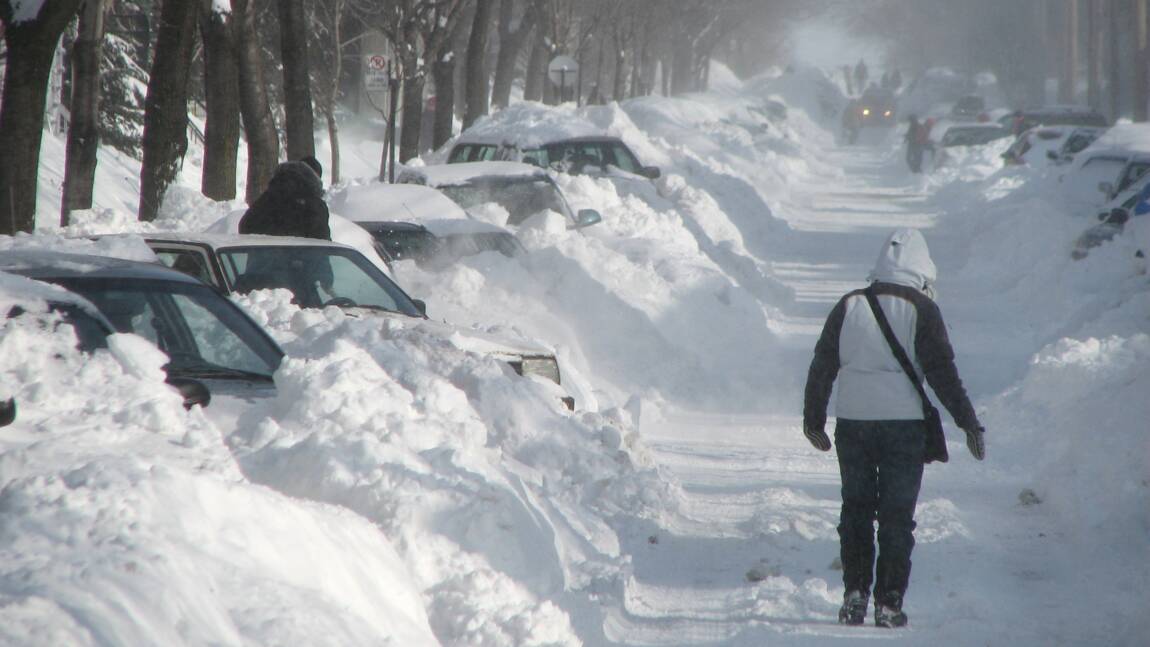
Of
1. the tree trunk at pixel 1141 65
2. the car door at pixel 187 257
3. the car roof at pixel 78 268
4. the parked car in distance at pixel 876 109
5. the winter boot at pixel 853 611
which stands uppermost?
the tree trunk at pixel 1141 65

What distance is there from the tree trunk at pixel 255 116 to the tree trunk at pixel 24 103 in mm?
5360

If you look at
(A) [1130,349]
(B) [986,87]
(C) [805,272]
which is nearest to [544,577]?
(A) [1130,349]

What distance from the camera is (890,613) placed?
5.82 metres

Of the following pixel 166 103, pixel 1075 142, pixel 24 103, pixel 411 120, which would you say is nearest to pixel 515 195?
pixel 166 103

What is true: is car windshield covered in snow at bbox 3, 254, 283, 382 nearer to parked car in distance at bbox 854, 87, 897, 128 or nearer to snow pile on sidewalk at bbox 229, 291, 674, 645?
snow pile on sidewalk at bbox 229, 291, 674, 645

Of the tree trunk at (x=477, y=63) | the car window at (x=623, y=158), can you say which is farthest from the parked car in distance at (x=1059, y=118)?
the car window at (x=623, y=158)

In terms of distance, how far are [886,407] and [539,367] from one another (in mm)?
3004

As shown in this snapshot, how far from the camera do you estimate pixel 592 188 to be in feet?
59.5

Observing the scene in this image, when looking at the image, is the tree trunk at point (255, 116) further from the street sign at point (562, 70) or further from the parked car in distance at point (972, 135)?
the parked car in distance at point (972, 135)

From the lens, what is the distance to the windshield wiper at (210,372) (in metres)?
5.85

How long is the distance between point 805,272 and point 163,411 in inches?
632

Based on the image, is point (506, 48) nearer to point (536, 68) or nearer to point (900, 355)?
point (536, 68)

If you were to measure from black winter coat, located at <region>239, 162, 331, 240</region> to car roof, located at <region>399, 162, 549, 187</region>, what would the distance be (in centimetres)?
483

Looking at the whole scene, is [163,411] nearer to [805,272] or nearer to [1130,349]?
[1130,349]
